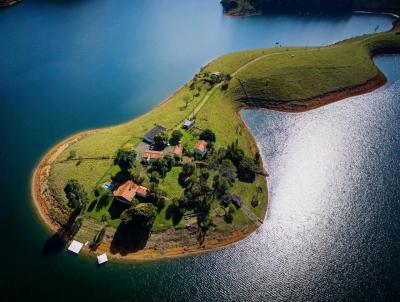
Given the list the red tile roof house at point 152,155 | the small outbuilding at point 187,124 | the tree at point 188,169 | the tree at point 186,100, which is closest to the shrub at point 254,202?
the tree at point 188,169

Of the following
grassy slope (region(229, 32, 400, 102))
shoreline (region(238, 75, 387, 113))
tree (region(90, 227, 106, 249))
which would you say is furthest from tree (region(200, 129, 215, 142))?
tree (region(90, 227, 106, 249))

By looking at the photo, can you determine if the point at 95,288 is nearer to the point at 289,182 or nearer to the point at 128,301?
the point at 128,301

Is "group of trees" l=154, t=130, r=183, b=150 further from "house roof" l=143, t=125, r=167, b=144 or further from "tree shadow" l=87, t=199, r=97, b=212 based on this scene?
"tree shadow" l=87, t=199, r=97, b=212

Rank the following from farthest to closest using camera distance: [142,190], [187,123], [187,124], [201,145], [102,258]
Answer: [187,123] → [187,124] → [201,145] → [142,190] → [102,258]

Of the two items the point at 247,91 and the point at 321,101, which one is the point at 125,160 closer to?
the point at 247,91

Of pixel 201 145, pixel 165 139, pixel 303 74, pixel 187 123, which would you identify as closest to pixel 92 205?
pixel 165 139

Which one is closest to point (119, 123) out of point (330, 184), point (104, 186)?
point (104, 186)
